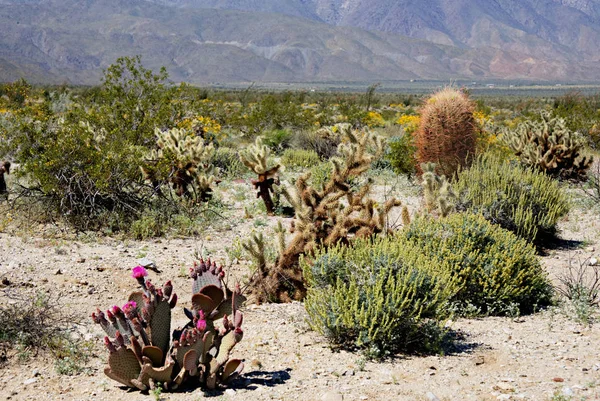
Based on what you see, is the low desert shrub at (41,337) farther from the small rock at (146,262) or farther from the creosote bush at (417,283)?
the creosote bush at (417,283)

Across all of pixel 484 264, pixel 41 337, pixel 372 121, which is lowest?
pixel 41 337

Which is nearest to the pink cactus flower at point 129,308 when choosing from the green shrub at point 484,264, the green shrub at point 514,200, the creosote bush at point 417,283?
the creosote bush at point 417,283

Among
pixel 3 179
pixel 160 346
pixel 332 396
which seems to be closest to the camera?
pixel 332 396

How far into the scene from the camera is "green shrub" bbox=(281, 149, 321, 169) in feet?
49.4

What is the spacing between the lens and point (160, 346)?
4.29 metres

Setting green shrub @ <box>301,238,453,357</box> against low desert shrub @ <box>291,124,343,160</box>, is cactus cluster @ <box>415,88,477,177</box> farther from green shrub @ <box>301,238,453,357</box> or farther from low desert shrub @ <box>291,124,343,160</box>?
low desert shrub @ <box>291,124,343,160</box>

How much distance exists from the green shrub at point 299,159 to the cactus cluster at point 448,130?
16.3 ft

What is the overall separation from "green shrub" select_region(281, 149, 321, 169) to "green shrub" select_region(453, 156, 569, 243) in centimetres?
632

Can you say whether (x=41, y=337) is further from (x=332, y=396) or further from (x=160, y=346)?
(x=332, y=396)

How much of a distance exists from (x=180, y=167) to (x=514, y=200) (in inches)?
198

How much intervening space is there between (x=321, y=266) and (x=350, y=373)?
121cm

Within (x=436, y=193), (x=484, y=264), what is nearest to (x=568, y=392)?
(x=484, y=264)

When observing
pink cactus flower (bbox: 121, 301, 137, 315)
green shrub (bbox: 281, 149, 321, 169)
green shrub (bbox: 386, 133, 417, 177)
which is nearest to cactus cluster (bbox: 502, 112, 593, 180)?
green shrub (bbox: 386, 133, 417, 177)

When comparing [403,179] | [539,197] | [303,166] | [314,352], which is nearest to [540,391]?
[314,352]
